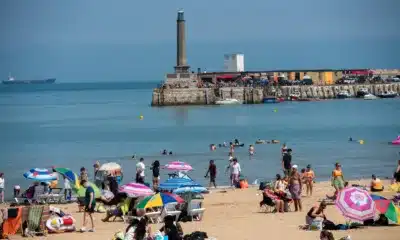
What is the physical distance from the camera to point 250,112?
93625mm

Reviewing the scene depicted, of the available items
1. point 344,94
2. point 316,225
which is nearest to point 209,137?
point 316,225

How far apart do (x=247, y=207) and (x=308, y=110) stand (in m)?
78.1

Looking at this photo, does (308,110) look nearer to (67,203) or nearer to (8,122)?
(8,122)

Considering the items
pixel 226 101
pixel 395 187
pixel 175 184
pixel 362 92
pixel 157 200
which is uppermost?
pixel 362 92

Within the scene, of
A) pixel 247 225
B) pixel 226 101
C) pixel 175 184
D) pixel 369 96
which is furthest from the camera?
pixel 369 96

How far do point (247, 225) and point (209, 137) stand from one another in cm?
4134

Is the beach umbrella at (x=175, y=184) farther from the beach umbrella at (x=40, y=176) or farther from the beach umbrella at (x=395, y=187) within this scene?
the beach umbrella at (x=395, y=187)

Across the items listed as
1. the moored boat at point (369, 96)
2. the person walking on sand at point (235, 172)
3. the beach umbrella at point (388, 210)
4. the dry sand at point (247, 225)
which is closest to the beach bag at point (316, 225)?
the dry sand at point (247, 225)

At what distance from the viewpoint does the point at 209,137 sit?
196ft

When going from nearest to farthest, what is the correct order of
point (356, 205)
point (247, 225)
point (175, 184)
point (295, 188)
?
point (356, 205), point (247, 225), point (295, 188), point (175, 184)

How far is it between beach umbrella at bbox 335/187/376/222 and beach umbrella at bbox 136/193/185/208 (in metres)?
3.44

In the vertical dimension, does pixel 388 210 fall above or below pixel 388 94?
below

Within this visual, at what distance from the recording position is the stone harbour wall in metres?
102

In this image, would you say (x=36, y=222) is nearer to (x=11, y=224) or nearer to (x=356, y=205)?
(x=11, y=224)
